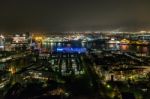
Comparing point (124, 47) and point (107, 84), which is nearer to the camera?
point (107, 84)

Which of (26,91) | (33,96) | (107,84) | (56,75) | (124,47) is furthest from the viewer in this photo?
(124,47)

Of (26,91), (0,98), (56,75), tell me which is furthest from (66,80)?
(0,98)

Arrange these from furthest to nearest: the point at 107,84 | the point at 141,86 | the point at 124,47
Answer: the point at 124,47
the point at 107,84
the point at 141,86

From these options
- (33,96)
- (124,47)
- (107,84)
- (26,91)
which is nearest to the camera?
(33,96)

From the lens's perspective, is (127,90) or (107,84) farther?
(107,84)

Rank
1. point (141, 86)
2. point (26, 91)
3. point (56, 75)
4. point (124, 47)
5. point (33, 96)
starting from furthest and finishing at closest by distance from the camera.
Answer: point (124, 47), point (56, 75), point (141, 86), point (26, 91), point (33, 96)

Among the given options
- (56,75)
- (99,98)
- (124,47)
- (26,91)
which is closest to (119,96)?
(99,98)

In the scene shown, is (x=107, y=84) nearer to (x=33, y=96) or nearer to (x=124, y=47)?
(x=33, y=96)

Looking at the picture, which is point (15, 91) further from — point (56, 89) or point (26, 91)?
point (56, 89)
